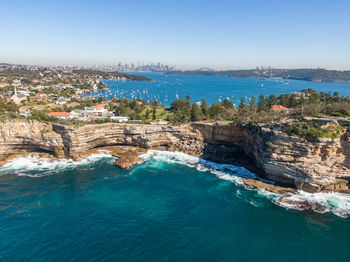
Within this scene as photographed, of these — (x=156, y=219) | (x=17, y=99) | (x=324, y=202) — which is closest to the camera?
(x=156, y=219)

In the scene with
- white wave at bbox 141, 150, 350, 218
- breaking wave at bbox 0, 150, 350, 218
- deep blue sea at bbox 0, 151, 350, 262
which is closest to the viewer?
deep blue sea at bbox 0, 151, 350, 262

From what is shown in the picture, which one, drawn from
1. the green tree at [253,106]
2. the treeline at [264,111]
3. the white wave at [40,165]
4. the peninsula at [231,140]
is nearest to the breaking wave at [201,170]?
the white wave at [40,165]

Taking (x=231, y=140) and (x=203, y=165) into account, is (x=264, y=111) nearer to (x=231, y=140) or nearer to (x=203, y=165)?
(x=231, y=140)

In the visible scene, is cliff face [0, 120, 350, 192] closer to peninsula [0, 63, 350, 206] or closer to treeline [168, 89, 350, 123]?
peninsula [0, 63, 350, 206]

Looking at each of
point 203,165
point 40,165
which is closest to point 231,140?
point 203,165

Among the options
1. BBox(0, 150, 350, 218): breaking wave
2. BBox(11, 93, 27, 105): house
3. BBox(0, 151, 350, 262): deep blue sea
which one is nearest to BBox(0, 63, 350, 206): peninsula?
BBox(0, 150, 350, 218): breaking wave

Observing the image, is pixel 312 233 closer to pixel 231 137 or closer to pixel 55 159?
pixel 231 137

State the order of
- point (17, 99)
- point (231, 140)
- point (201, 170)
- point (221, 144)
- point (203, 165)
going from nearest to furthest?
point (201, 170) < point (203, 165) < point (231, 140) < point (221, 144) < point (17, 99)
